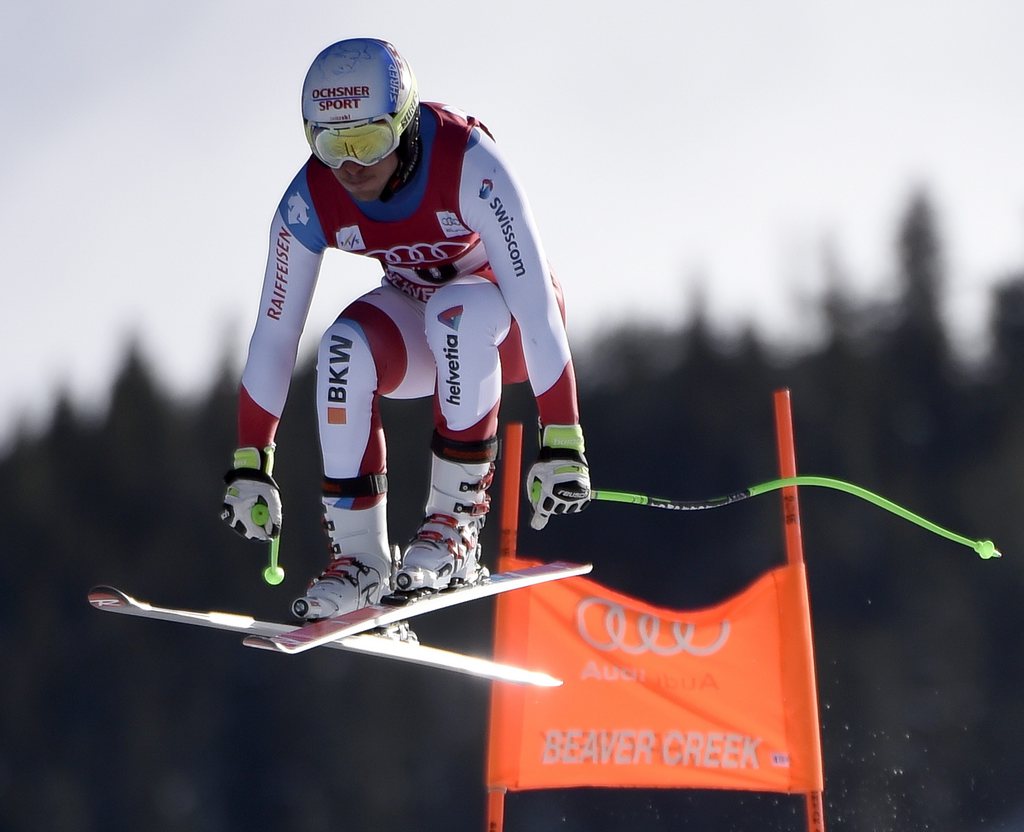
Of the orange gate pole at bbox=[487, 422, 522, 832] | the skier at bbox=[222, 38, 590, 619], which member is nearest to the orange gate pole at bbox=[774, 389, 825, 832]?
the orange gate pole at bbox=[487, 422, 522, 832]

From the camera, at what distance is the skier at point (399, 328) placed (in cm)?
600

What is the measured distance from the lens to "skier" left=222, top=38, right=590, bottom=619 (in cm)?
600

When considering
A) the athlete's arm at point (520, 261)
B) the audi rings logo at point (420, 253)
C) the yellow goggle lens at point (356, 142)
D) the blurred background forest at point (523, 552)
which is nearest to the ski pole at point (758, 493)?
the athlete's arm at point (520, 261)

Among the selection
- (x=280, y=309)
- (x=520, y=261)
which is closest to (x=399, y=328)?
(x=280, y=309)

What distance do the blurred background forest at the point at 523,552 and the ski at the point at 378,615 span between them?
26.5 meters

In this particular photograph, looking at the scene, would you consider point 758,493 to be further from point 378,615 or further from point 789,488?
point 378,615

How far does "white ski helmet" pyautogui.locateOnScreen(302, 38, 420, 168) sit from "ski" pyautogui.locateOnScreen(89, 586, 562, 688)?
1.51 m

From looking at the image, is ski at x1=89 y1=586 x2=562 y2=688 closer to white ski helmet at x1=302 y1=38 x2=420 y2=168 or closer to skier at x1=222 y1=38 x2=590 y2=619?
skier at x1=222 y1=38 x2=590 y2=619

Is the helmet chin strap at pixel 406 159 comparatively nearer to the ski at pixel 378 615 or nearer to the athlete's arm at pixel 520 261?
the athlete's arm at pixel 520 261

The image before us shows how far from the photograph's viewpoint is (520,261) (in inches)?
239

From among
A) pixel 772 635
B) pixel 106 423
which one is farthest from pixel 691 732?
pixel 106 423

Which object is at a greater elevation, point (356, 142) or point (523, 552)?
point (523, 552)

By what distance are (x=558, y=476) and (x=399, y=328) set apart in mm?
763

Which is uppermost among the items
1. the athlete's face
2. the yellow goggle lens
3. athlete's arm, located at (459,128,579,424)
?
the yellow goggle lens
